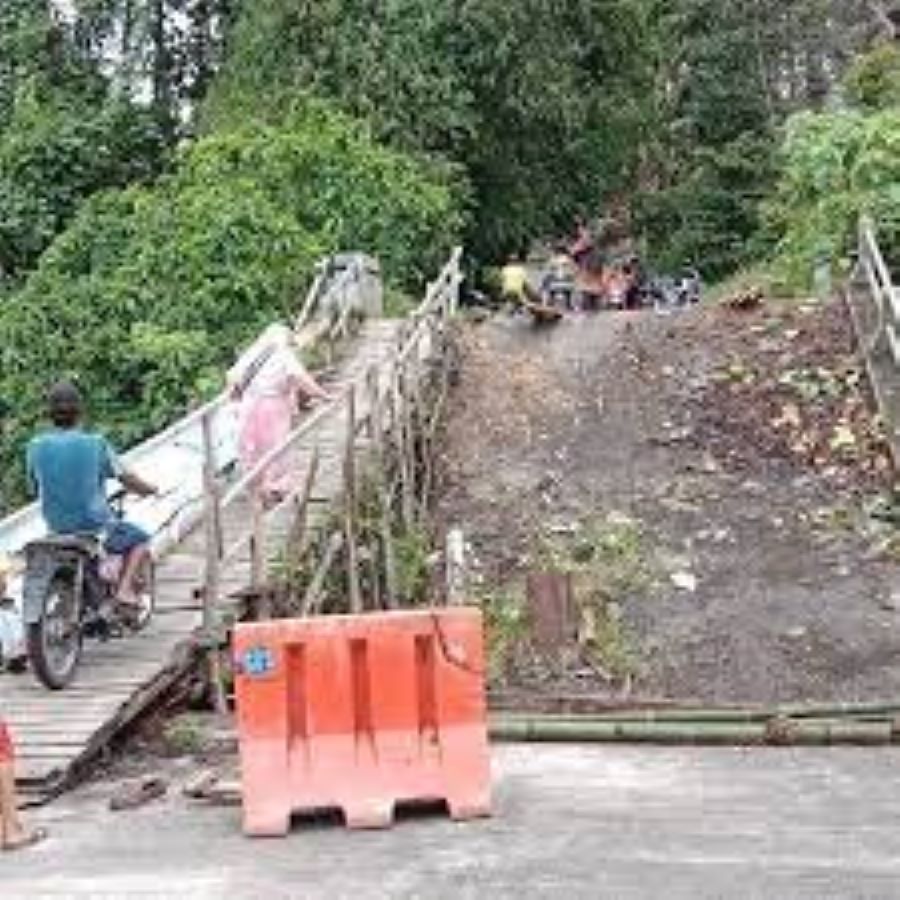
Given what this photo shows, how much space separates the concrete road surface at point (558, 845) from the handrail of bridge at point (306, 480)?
2313 millimetres

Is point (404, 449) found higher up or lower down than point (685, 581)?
higher up

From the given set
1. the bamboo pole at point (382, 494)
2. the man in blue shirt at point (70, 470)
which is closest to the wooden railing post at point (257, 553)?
the man in blue shirt at point (70, 470)

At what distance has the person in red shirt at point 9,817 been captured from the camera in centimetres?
761

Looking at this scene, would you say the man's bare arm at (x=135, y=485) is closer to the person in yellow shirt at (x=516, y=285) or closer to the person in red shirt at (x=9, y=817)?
the person in red shirt at (x=9, y=817)

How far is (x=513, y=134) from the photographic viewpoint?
3194 cm

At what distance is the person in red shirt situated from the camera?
7605 millimetres

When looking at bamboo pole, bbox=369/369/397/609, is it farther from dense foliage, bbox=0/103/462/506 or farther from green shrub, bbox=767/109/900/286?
green shrub, bbox=767/109/900/286

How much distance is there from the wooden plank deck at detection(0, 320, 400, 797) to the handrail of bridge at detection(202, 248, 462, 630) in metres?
0.21

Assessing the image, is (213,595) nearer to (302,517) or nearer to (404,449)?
(302,517)

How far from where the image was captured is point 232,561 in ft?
40.4

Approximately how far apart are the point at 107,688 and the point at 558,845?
10.1ft

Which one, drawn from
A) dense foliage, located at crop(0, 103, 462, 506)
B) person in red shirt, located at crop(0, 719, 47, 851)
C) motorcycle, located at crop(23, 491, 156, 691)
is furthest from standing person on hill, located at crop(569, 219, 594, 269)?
person in red shirt, located at crop(0, 719, 47, 851)

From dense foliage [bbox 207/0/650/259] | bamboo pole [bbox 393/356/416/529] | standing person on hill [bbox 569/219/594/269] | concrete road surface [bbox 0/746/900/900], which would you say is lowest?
concrete road surface [bbox 0/746/900/900]

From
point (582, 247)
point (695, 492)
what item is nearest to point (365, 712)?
point (695, 492)
